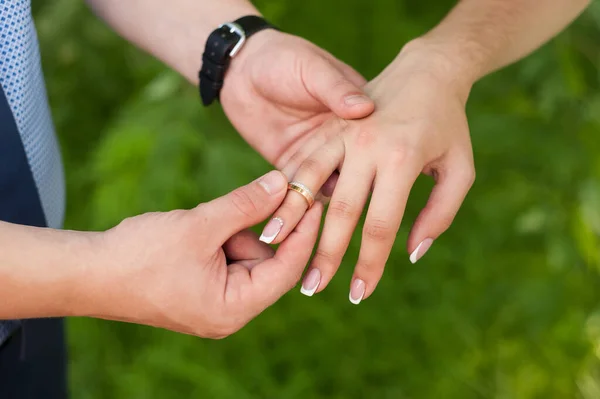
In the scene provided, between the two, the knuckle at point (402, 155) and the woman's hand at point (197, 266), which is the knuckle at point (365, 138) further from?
the woman's hand at point (197, 266)

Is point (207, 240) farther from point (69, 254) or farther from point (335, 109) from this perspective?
point (335, 109)

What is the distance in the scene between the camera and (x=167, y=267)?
883 mm

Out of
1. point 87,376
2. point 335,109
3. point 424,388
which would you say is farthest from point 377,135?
point 87,376

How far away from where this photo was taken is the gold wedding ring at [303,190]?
1.04 metres

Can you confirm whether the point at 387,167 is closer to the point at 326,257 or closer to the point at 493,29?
the point at 326,257

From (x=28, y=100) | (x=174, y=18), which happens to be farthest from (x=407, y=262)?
(x=28, y=100)

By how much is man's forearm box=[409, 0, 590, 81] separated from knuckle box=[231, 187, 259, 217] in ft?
1.53

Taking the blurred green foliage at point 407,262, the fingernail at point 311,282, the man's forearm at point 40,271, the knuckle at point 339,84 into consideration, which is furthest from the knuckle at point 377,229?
the blurred green foliage at point 407,262

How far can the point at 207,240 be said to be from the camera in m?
0.92

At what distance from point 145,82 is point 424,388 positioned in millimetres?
1494

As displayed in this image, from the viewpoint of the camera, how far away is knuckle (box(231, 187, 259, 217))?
3.13 feet

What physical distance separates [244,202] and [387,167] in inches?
9.8

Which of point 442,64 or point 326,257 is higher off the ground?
point 442,64

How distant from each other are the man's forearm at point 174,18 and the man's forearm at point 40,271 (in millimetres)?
550
